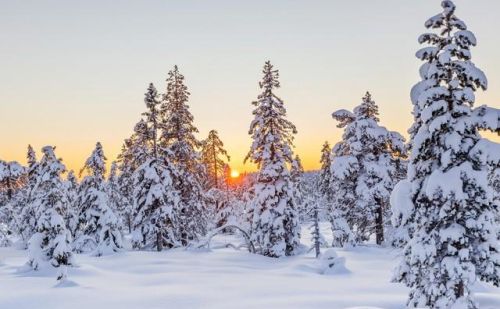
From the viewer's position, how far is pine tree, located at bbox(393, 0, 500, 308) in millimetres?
12844

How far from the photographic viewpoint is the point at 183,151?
127ft

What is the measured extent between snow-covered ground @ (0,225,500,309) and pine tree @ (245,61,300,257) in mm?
1434

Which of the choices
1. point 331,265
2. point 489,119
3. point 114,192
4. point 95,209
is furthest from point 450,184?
point 114,192

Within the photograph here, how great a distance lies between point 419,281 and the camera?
13.7 meters

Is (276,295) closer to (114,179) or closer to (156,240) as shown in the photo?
(156,240)

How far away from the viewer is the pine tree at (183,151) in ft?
127

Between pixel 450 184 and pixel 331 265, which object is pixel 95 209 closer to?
pixel 331 265

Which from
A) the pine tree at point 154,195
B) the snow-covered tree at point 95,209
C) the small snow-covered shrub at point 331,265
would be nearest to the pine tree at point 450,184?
the small snow-covered shrub at point 331,265

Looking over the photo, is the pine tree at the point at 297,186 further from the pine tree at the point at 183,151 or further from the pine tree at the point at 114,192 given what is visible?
the pine tree at the point at 114,192

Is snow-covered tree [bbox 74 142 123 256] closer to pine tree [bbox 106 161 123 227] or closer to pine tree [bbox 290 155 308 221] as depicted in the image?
pine tree [bbox 290 155 308 221]

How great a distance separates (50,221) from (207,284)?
1015 cm

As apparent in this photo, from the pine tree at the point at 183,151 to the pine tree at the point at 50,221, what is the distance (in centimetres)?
1187

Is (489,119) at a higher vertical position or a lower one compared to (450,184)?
higher

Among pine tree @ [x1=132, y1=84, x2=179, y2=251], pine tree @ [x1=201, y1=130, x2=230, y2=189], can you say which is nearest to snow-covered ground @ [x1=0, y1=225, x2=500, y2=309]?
pine tree @ [x1=132, y1=84, x2=179, y2=251]
